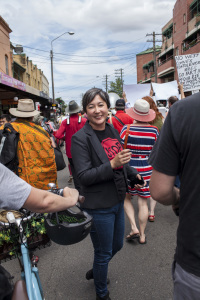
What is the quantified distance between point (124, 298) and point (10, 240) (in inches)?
56.8

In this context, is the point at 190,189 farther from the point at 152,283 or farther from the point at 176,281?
Answer: the point at 152,283

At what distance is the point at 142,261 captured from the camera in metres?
3.29

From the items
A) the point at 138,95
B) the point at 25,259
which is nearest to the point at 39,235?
the point at 25,259

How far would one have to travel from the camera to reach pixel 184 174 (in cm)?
131

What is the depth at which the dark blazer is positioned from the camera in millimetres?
2258

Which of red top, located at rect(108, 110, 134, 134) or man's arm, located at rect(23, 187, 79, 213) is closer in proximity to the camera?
man's arm, located at rect(23, 187, 79, 213)

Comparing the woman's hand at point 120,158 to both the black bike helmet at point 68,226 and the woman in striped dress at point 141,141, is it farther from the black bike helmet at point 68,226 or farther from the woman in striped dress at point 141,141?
the woman in striped dress at point 141,141

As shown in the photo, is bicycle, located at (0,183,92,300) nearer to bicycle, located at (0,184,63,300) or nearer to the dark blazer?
bicycle, located at (0,184,63,300)

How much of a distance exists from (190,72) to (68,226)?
612 centimetres

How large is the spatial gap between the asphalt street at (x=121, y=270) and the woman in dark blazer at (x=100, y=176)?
1.26 feet

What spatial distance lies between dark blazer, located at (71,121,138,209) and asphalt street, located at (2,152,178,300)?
112 centimetres

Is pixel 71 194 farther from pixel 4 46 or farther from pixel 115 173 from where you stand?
pixel 4 46

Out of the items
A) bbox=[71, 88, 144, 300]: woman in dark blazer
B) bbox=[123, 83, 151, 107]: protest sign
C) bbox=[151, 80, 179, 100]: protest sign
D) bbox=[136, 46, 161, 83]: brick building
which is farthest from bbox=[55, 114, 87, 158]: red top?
bbox=[136, 46, 161, 83]: brick building

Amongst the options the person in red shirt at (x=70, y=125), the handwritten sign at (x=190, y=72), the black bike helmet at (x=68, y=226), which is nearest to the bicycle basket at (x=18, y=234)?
the black bike helmet at (x=68, y=226)
